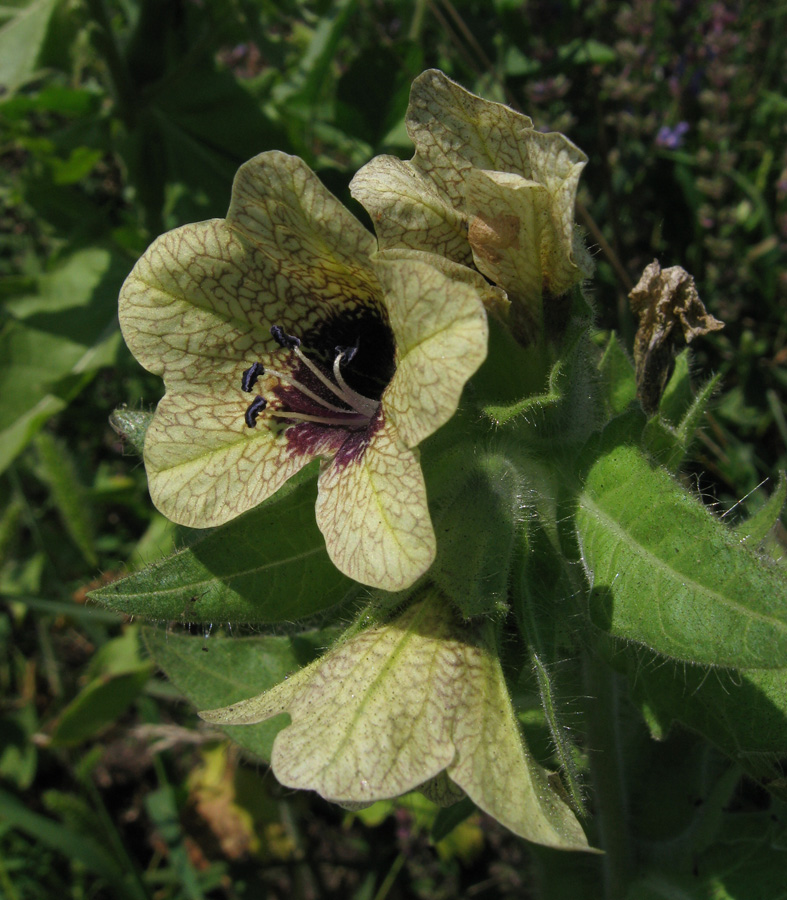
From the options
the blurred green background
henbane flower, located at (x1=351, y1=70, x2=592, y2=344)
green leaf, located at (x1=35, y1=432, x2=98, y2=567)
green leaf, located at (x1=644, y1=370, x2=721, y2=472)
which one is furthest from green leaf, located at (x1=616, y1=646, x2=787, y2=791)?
green leaf, located at (x1=35, y1=432, x2=98, y2=567)

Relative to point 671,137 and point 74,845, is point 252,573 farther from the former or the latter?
point 671,137

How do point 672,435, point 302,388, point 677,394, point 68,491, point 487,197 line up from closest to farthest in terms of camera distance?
point 487,197
point 302,388
point 672,435
point 677,394
point 68,491

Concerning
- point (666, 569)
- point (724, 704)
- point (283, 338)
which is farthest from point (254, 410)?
point (724, 704)

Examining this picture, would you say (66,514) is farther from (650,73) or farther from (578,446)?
(650,73)

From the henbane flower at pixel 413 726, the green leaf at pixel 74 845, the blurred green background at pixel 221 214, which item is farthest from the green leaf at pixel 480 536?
the green leaf at pixel 74 845

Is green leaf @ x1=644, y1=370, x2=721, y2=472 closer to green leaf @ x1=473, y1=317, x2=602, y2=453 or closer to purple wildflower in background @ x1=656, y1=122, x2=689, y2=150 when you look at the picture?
green leaf @ x1=473, y1=317, x2=602, y2=453

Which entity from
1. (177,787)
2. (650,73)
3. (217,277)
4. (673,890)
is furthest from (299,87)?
(673,890)
